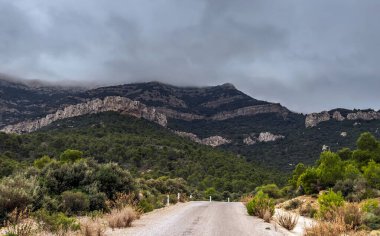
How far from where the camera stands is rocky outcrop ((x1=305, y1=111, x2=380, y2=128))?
15388 cm

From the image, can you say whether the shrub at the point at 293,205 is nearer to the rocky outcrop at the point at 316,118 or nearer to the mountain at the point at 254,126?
the mountain at the point at 254,126

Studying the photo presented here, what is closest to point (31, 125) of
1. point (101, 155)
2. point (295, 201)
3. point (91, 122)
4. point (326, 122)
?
point (91, 122)

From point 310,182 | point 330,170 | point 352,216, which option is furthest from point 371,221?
point 310,182

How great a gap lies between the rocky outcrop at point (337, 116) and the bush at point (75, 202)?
5846 inches

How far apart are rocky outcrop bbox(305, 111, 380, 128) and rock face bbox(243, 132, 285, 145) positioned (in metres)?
16.7

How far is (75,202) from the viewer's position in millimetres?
20078

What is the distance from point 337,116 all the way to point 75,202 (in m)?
161

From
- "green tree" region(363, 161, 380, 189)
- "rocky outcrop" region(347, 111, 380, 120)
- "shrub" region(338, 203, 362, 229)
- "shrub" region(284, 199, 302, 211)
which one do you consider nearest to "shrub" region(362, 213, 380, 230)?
"shrub" region(338, 203, 362, 229)

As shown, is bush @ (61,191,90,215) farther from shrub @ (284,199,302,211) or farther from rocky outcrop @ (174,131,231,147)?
rocky outcrop @ (174,131,231,147)

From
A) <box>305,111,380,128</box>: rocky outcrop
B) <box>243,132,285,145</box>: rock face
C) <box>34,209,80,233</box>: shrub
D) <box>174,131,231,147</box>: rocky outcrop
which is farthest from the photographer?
<box>174,131,231,147</box>: rocky outcrop

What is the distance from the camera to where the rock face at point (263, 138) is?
152 meters

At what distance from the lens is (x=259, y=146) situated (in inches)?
5945

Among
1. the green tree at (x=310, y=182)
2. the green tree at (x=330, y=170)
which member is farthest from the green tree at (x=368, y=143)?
the green tree at (x=310, y=182)

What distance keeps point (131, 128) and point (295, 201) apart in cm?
8819
